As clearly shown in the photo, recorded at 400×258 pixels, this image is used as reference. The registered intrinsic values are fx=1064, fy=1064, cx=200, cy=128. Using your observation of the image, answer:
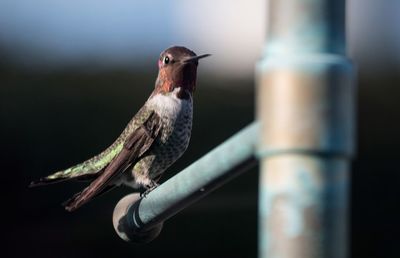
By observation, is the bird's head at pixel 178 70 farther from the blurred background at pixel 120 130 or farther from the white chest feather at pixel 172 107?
the blurred background at pixel 120 130

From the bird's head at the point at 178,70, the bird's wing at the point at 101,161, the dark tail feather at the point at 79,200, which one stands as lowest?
the dark tail feather at the point at 79,200

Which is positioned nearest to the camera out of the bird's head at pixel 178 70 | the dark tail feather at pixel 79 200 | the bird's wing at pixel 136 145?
the dark tail feather at pixel 79 200

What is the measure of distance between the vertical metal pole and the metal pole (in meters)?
0.05

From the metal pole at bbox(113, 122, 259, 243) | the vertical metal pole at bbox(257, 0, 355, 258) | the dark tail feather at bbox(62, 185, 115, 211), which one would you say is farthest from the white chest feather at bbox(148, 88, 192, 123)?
the vertical metal pole at bbox(257, 0, 355, 258)

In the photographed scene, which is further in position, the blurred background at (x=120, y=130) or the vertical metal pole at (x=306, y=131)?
the blurred background at (x=120, y=130)

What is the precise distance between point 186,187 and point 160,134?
1.58m

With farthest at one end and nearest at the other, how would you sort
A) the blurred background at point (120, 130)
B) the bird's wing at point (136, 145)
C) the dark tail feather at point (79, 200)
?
the blurred background at point (120, 130)
the bird's wing at point (136, 145)
the dark tail feather at point (79, 200)

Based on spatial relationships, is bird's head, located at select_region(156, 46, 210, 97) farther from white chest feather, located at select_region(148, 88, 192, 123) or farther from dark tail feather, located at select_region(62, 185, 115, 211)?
dark tail feather, located at select_region(62, 185, 115, 211)

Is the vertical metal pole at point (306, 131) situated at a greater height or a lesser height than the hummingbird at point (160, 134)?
lesser

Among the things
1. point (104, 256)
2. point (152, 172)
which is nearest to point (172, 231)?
point (104, 256)

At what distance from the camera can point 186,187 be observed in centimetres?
92

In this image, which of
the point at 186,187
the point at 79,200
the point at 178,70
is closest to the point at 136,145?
the point at 178,70

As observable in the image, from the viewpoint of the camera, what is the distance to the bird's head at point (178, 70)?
94.8 inches

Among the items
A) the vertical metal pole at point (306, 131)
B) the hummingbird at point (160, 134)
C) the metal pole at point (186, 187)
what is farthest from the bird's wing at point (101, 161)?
the vertical metal pole at point (306, 131)
